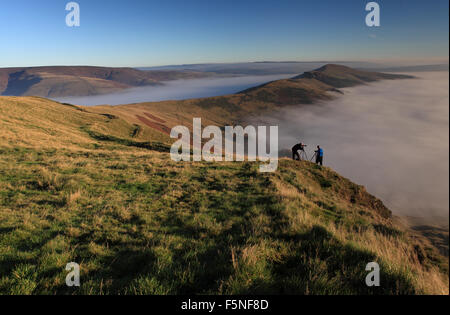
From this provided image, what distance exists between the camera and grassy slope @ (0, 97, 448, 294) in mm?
3328

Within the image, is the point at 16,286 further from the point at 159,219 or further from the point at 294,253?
the point at 294,253

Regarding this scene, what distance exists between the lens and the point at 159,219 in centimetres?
669

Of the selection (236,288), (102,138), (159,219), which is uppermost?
(102,138)

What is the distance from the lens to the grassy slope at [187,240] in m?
3.33

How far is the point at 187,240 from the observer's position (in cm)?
500

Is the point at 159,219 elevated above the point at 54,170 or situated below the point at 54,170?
below

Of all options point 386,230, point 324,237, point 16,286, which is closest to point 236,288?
point 324,237

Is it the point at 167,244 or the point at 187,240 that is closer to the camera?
the point at 167,244

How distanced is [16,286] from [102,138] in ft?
115
